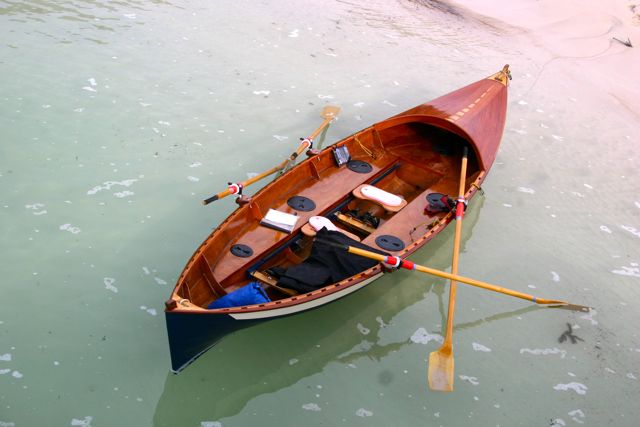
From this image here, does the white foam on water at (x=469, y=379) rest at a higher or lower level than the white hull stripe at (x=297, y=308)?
lower

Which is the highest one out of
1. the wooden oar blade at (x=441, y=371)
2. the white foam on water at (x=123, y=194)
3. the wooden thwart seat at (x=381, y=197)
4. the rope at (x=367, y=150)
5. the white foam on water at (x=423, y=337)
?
the rope at (x=367, y=150)

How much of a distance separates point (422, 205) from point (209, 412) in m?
4.02

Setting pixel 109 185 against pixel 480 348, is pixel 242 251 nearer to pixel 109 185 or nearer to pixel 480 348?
pixel 109 185

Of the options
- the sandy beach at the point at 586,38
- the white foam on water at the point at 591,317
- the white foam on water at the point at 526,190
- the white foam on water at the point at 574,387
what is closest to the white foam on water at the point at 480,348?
the white foam on water at the point at 574,387

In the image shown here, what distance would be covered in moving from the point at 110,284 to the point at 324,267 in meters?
2.66

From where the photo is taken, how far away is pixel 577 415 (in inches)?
244

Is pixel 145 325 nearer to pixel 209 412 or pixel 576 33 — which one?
pixel 209 412

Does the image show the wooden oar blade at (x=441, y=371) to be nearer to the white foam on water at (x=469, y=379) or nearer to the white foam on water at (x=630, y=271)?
the white foam on water at (x=469, y=379)

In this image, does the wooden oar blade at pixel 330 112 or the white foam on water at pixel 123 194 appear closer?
the white foam on water at pixel 123 194

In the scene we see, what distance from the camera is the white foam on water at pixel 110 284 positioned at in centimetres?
675

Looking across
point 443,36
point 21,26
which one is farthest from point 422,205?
point 21,26

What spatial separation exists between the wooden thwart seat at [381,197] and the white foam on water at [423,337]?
1731mm

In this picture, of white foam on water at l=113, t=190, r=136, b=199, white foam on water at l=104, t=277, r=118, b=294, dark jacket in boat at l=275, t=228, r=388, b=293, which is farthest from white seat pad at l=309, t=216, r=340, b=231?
white foam on water at l=113, t=190, r=136, b=199

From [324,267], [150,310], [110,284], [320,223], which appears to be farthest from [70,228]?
[324,267]
